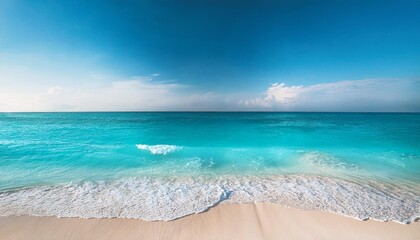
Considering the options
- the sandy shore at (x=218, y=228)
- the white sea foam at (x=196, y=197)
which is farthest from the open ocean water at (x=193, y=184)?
the sandy shore at (x=218, y=228)

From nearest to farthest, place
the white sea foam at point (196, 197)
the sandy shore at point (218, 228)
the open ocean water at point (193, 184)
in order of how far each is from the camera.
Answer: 1. the sandy shore at point (218, 228)
2. the white sea foam at point (196, 197)
3. the open ocean water at point (193, 184)

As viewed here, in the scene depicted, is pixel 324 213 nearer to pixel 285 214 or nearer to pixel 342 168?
pixel 285 214

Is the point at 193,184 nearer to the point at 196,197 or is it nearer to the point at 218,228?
the point at 196,197

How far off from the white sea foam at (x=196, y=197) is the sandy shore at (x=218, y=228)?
22 cm

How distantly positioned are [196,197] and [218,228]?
51.0 inches

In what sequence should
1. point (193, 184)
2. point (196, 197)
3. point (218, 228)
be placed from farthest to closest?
point (193, 184)
point (196, 197)
point (218, 228)

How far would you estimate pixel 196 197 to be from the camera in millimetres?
4934

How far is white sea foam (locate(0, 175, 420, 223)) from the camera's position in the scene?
4.25 metres

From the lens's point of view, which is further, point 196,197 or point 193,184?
point 193,184

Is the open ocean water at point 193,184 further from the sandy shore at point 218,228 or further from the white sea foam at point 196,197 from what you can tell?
the sandy shore at point 218,228

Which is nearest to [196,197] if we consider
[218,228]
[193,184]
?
[193,184]

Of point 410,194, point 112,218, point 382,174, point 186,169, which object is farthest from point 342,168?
point 112,218

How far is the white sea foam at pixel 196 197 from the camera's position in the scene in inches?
167

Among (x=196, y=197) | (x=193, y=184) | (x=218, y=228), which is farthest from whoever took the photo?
(x=193, y=184)
